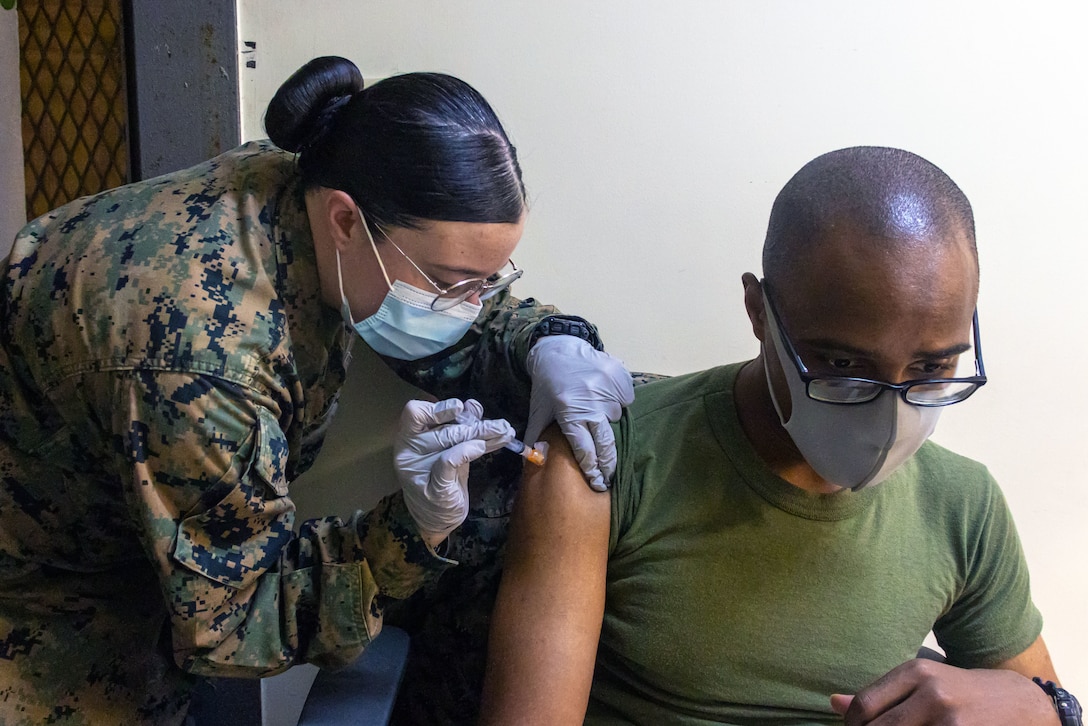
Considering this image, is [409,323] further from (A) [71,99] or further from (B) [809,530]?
(A) [71,99]

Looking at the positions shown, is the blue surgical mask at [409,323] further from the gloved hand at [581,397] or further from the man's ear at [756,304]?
the man's ear at [756,304]

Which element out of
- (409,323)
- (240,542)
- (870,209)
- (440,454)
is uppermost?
(870,209)

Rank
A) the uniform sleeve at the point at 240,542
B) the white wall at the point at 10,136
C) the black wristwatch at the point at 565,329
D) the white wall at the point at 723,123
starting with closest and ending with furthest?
the uniform sleeve at the point at 240,542
the black wristwatch at the point at 565,329
the white wall at the point at 723,123
the white wall at the point at 10,136

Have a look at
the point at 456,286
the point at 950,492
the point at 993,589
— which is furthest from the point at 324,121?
the point at 993,589

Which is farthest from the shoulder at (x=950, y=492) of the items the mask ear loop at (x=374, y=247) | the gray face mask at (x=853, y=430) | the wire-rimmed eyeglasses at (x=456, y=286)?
the mask ear loop at (x=374, y=247)

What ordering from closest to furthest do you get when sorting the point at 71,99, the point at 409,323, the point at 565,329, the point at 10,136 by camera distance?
the point at 409,323
the point at 565,329
the point at 71,99
the point at 10,136

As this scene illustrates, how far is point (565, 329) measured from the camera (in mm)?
1504

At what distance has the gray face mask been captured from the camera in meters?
1.11

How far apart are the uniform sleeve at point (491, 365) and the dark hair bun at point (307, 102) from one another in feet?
1.47

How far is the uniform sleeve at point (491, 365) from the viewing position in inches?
59.9

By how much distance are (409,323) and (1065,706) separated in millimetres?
1132

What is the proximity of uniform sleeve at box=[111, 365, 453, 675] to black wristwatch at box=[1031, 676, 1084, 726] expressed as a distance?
924mm

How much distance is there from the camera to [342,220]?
1.22 m

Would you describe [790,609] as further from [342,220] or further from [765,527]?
[342,220]
